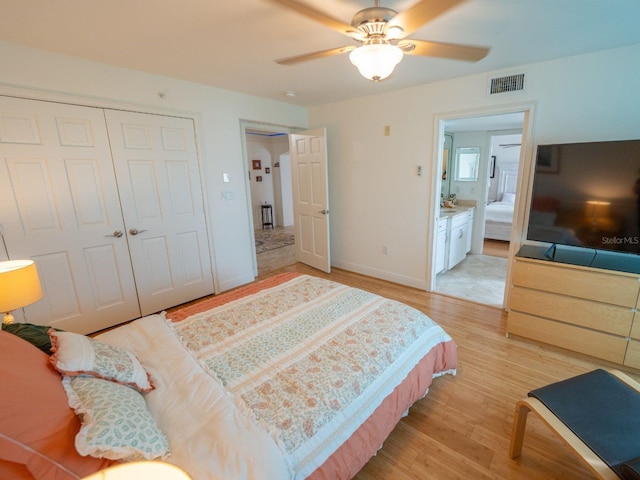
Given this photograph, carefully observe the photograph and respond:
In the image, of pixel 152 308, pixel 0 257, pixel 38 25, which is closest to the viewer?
pixel 38 25

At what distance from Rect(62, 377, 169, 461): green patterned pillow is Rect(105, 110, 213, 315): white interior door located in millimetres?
2125

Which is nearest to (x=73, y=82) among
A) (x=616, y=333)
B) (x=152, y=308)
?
(x=152, y=308)

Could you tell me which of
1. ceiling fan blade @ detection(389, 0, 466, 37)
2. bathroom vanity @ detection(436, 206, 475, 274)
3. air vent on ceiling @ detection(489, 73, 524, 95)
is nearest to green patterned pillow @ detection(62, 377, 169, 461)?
ceiling fan blade @ detection(389, 0, 466, 37)

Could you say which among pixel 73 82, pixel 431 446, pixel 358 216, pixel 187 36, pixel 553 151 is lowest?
pixel 431 446

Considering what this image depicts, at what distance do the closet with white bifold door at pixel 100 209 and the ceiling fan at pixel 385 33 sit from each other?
213cm

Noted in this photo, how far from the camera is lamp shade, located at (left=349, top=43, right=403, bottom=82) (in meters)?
1.33

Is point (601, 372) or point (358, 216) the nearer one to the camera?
point (601, 372)

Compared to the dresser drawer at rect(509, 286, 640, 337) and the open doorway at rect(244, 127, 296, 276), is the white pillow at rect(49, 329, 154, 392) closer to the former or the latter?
the dresser drawer at rect(509, 286, 640, 337)

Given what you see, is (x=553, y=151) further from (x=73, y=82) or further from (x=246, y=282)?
(x=73, y=82)

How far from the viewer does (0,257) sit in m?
2.18

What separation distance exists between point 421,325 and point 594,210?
1671 millimetres

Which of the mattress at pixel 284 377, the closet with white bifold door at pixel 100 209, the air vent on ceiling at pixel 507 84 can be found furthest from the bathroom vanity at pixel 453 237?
the closet with white bifold door at pixel 100 209

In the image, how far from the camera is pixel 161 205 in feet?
9.87

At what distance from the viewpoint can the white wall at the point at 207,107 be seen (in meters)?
2.19
